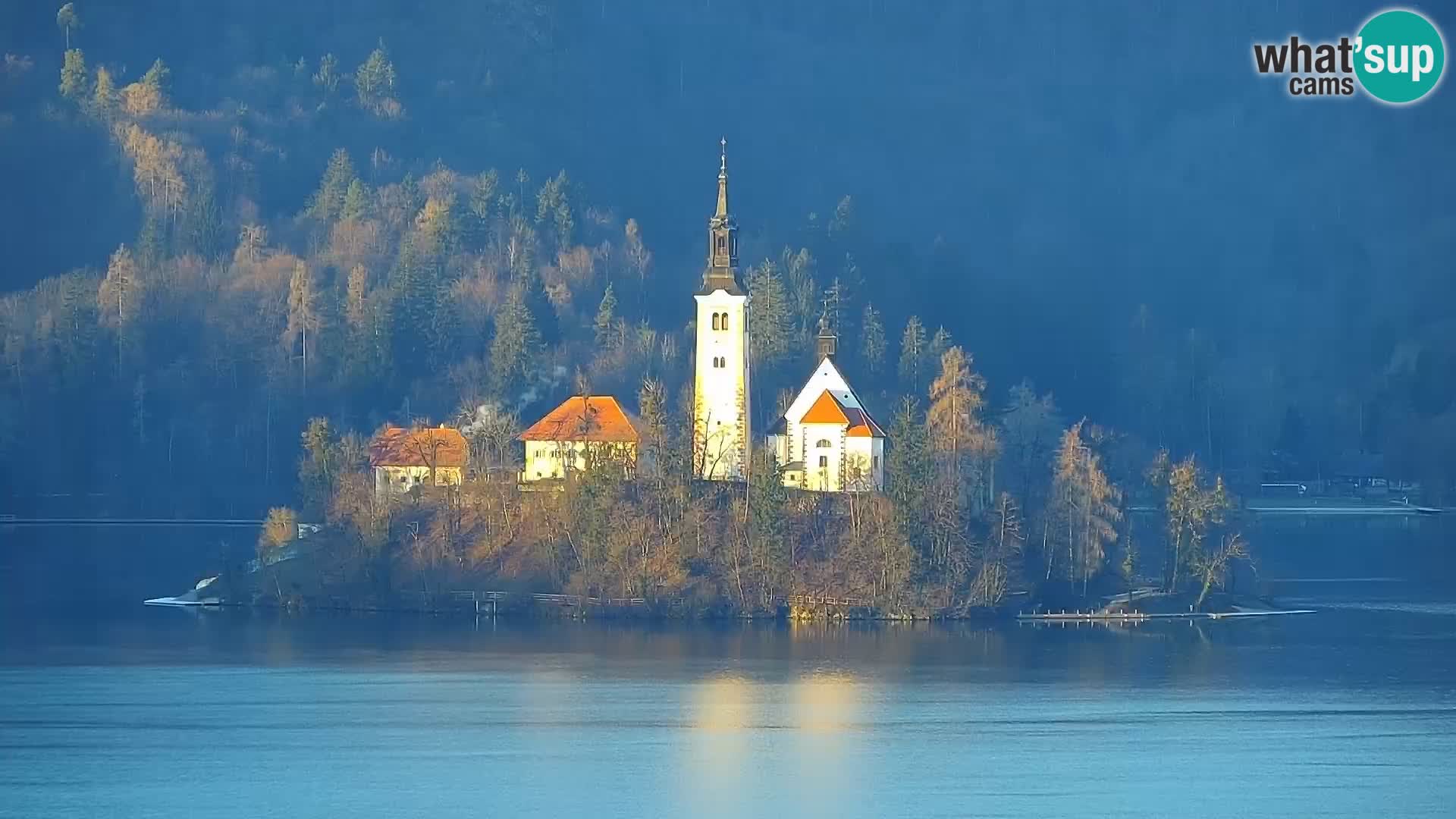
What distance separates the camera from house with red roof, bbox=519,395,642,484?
80.1m

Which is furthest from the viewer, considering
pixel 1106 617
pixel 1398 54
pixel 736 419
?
pixel 1398 54

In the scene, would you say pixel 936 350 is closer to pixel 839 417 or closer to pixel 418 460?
pixel 839 417

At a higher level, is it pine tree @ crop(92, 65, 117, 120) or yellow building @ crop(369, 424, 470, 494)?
pine tree @ crop(92, 65, 117, 120)

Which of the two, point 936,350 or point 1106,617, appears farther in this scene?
point 936,350

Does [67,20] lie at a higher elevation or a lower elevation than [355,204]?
higher

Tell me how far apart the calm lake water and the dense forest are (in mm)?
5525

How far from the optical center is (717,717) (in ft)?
188

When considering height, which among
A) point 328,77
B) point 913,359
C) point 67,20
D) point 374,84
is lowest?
point 913,359

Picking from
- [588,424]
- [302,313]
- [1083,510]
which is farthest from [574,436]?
[302,313]

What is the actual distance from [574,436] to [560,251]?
5011cm

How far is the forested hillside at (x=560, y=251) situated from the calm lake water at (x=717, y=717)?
876 inches

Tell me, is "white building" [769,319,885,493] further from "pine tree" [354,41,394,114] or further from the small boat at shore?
"pine tree" [354,41,394,114]

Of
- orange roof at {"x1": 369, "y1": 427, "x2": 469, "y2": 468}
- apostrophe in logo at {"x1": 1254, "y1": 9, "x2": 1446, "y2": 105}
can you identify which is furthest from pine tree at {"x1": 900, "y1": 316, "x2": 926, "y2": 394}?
orange roof at {"x1": 369, "y1": 427, "x2": 469, "y2": 468}

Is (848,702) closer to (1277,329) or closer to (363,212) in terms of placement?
(363,212)
